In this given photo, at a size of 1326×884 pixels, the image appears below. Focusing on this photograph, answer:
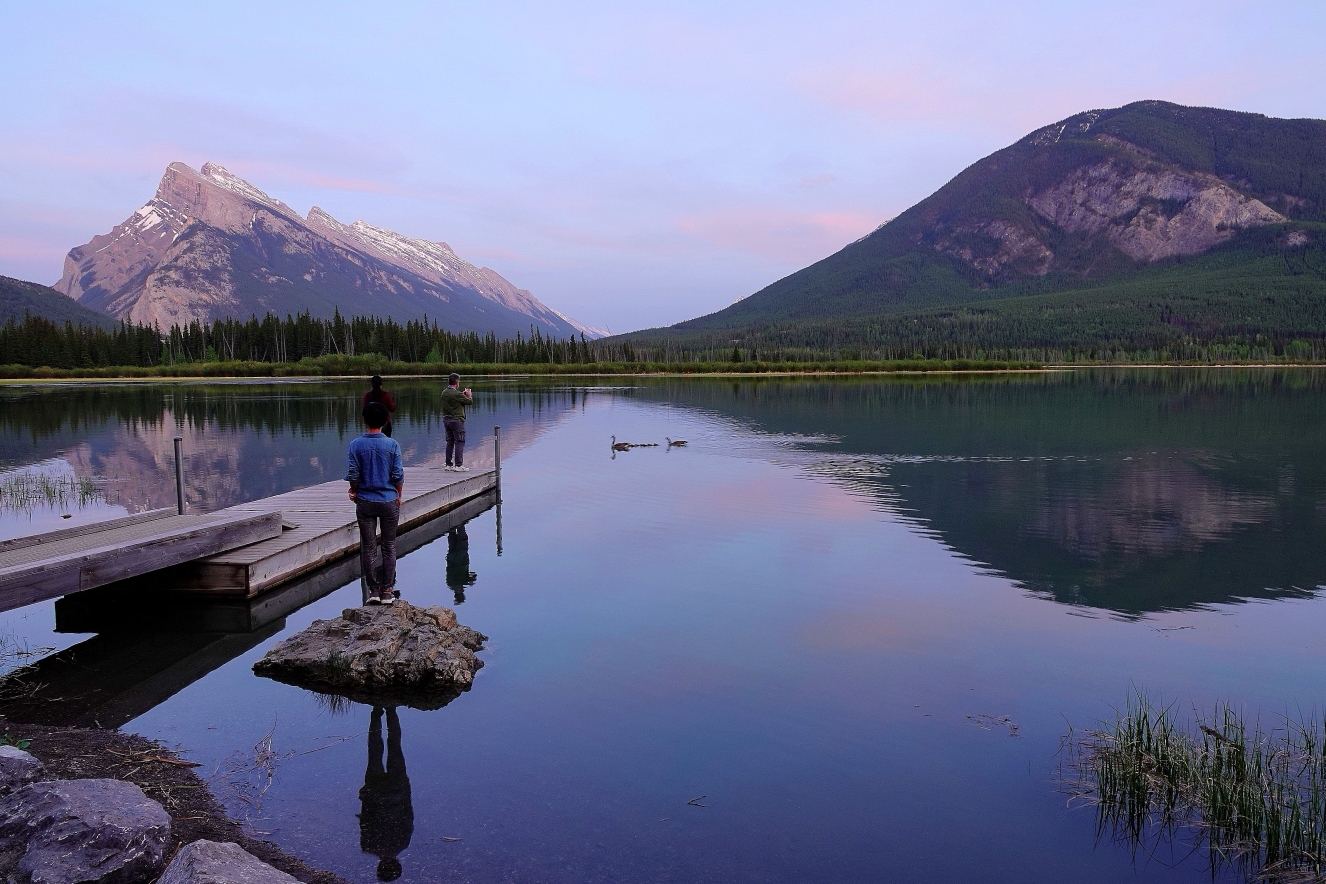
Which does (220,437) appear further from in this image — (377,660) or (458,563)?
(377,660)

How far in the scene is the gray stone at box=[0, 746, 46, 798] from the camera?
20.9 ft

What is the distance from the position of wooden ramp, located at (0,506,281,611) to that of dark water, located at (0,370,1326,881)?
1149 millimetres

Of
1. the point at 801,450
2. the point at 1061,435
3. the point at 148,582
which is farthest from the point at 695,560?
the point at 1061,435

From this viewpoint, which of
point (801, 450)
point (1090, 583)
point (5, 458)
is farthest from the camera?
point (801, 450)

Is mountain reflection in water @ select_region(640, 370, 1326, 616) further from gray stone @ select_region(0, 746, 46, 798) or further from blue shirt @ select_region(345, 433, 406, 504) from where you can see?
gray stone @ select_region(0, 746, 46, 798)

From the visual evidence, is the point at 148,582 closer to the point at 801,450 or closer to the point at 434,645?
the point at 434,645

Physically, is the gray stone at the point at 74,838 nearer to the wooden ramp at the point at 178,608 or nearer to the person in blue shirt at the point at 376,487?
the person in blue shirt at the point at 376,487

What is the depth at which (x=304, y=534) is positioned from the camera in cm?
1545

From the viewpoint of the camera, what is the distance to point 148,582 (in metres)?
13.6

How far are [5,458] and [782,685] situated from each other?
114 feet

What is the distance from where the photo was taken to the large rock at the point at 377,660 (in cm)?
1019

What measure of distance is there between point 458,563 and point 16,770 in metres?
10.7

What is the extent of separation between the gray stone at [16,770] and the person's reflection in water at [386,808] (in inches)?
96.9

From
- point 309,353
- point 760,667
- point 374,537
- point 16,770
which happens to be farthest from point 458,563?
point 309,353
